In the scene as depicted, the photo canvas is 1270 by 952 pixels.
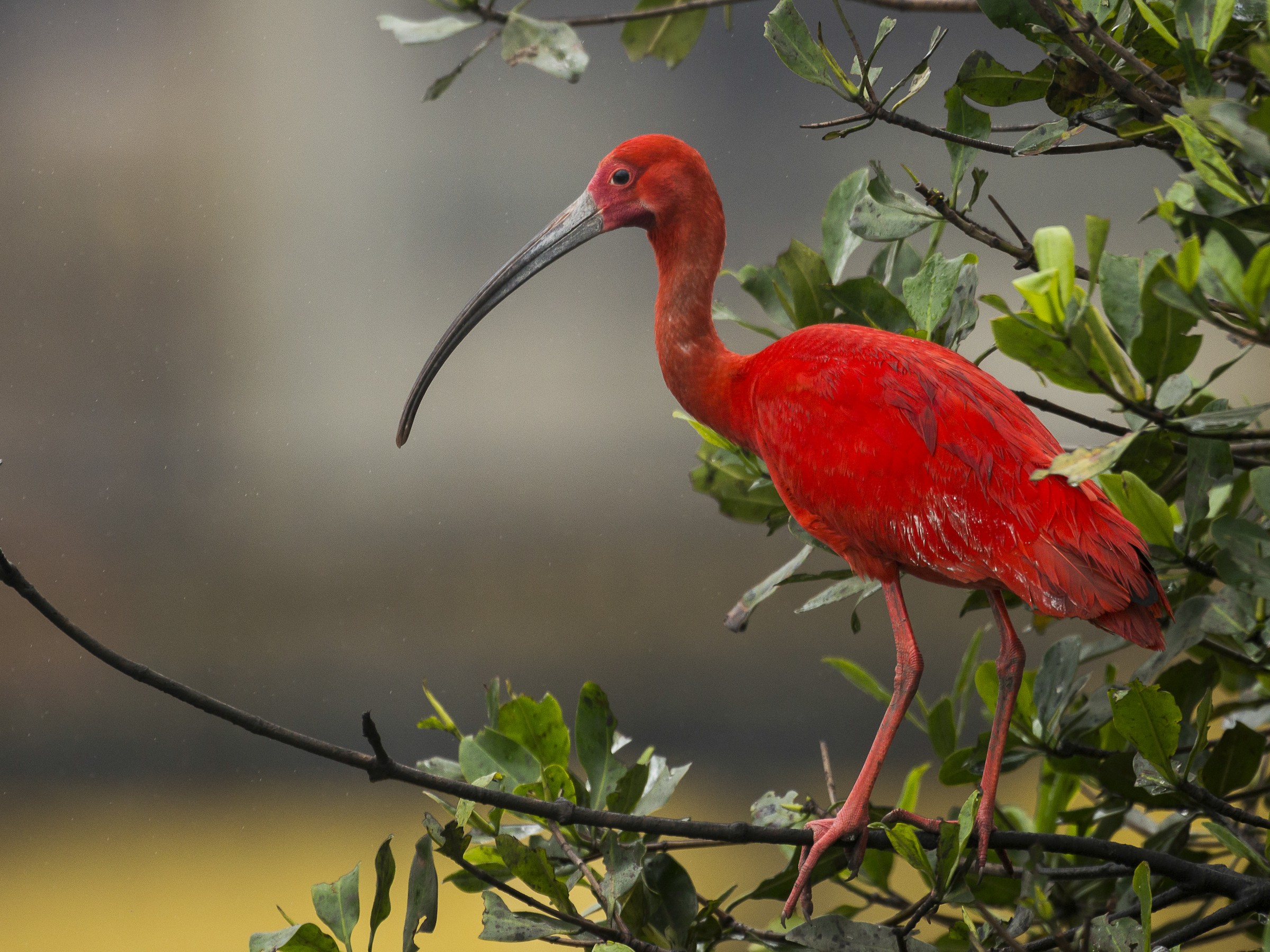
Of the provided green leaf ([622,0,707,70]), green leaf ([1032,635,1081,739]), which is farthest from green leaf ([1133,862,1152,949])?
green leaf ([622,0,707,70])

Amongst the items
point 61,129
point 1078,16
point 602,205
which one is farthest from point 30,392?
point 1078,16

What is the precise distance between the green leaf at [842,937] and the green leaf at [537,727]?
203mm

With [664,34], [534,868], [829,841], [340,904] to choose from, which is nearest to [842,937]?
[829,841]

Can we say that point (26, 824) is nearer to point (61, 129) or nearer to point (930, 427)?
point (61, 129)

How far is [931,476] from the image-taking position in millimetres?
666

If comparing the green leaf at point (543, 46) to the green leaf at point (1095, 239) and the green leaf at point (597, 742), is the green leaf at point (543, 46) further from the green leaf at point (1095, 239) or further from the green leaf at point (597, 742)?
the green leaf at point (597, 742)

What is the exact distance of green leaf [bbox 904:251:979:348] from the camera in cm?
73

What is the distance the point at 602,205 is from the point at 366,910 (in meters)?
1.17

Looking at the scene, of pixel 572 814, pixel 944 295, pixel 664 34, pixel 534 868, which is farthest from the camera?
pixel 664 34

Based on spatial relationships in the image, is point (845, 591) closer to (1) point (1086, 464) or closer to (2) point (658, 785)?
(2) point (658, 785)

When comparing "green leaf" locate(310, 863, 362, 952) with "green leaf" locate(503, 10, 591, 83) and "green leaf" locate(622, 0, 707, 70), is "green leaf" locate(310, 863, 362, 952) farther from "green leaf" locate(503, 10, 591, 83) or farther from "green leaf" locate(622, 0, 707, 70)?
"green leaf" locate(622, 0, 707, 70)

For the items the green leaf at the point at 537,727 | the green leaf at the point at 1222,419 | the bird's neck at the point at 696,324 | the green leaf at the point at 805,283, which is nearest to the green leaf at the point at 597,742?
the green leaf at the point at 537,727

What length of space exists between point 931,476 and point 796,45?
0.88 ft

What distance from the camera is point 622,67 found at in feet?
5.28
